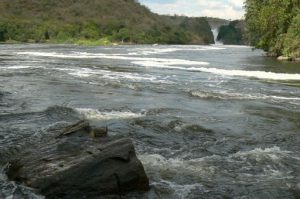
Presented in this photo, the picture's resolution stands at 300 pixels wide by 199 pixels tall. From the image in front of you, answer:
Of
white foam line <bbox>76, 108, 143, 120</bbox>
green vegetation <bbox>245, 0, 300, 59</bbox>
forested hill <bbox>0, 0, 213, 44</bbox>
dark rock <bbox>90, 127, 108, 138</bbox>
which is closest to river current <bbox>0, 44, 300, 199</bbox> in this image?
white foam line <bbox>76, 108, 143, 120</bbox>

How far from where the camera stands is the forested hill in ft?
483

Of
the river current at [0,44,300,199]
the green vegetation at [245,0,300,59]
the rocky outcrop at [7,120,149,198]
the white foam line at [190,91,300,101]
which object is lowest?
the white foam line at [190,91,300,101]

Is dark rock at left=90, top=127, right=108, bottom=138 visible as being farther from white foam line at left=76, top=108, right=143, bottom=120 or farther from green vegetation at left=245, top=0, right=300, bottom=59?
green vegetation at left=245, top=0, right=300, bottom=59

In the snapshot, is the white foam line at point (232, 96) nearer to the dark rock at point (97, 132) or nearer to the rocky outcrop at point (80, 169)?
the dark rock at point (97, 132)

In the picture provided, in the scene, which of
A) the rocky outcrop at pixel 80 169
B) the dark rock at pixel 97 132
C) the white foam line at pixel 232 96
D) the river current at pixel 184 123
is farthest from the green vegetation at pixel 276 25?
the rocky outcrop at pixel 80 169

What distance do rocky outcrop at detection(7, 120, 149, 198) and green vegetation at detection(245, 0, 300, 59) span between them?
170ft

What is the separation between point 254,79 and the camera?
35.9 m

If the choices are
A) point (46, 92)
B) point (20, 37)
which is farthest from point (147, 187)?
point (20, 37)

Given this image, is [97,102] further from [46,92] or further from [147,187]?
[147,187]

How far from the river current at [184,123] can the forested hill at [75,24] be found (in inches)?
4447

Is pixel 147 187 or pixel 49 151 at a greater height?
pixel 49 151

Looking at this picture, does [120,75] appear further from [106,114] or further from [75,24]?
[75,24]

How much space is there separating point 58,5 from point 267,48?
431 feet

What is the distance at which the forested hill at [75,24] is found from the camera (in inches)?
5792
